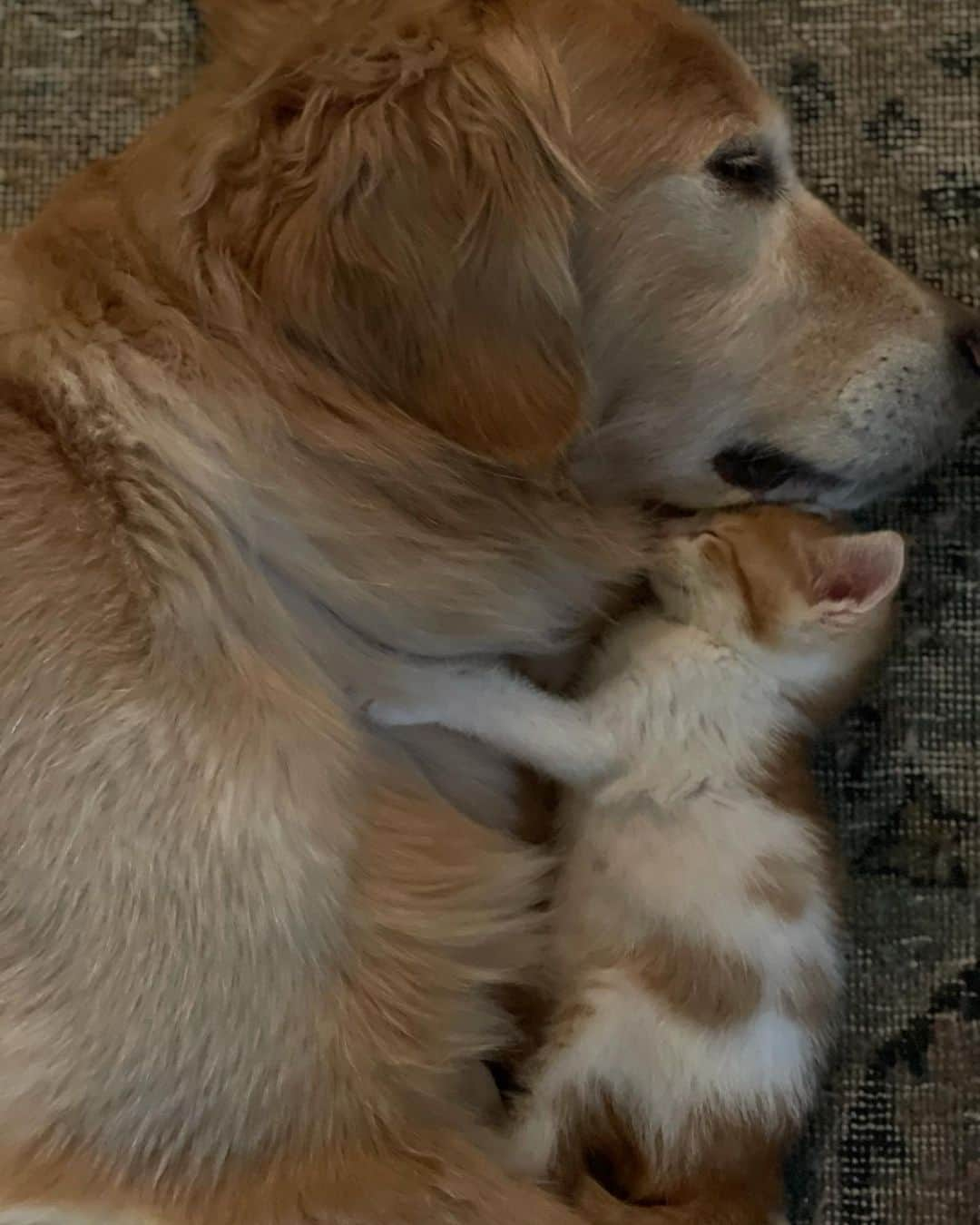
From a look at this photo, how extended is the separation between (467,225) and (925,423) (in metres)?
0.47

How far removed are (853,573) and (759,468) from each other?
0.13 m

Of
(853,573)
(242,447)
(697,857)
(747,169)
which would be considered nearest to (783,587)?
(853,573)

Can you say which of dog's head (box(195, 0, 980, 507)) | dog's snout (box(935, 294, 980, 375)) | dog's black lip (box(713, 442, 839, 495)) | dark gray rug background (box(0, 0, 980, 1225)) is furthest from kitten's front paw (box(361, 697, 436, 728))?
dog's snout (box(935, 294, 980, 375))

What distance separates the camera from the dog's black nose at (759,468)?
1237mm

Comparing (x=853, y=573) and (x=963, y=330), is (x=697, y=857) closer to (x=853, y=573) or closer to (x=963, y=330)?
(x=853, y=573)

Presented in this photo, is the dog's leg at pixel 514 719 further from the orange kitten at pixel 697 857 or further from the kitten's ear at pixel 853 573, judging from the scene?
the kitten's ear at pixel 853 573

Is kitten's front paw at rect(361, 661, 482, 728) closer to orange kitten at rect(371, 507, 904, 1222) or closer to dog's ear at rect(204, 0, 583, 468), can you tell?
orange kitten at rect(371, 507, 904, 1222)

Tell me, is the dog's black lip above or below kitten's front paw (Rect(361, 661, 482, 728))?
above

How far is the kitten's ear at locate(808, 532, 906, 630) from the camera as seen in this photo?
1170 mm

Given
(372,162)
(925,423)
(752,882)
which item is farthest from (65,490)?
(925,423)

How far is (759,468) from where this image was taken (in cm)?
126

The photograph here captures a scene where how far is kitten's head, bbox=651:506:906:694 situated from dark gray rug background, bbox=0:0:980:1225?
0.16 metres

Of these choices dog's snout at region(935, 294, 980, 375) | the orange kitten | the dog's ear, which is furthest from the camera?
dog's snout at region(935, 294, 980, 375)

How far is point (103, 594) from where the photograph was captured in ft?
3.40
